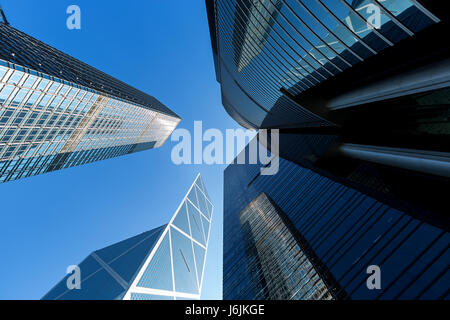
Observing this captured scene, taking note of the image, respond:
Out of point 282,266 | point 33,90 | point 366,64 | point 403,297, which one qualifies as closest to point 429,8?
point 366,64

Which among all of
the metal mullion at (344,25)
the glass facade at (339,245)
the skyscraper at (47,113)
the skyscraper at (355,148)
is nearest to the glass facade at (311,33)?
the metal mullion at (344,25)

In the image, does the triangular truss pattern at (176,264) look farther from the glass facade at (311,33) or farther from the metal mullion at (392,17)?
the metal mullion at (392,17)

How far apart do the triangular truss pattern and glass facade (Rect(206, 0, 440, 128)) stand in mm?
58767

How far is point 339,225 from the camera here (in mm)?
19969

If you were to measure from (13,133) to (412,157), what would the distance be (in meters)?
54.2

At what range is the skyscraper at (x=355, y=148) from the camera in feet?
44.6

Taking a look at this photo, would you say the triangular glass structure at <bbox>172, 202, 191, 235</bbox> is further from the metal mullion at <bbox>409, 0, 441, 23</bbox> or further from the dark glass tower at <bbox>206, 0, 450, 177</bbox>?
the metal mullion at <bbox>409, 0, 441, 23</bbox>

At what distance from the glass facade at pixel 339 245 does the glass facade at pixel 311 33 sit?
12.3 meters

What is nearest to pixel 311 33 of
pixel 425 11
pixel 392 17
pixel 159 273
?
pixel 392 17

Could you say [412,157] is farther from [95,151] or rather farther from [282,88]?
[95,151]

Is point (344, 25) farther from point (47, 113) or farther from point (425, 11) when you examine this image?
point (47, 113)

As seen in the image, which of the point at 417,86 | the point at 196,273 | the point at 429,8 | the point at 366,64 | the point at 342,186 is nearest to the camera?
the point at 429,8

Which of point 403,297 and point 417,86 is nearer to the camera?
point 403,297

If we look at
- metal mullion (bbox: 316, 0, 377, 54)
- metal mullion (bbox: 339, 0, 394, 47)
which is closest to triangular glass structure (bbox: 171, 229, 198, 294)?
metal mullion (bbox: 316, 0, 377, 54)
